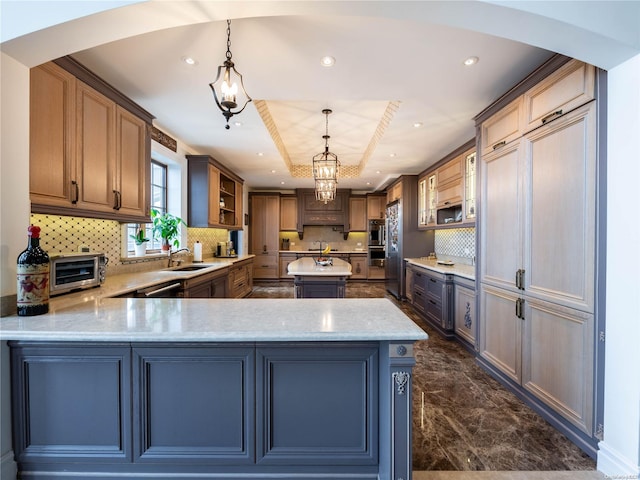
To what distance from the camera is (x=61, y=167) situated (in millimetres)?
2082

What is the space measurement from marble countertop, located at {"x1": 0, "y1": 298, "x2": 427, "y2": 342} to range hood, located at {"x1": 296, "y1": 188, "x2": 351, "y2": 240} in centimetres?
666

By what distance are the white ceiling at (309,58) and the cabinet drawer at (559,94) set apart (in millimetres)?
230

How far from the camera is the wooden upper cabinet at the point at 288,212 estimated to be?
27.8ft

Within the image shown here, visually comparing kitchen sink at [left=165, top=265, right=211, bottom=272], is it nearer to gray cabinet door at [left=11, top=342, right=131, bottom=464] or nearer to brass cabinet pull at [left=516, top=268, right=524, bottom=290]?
gray cabinet door at [left=11, top=342, right=131, bottom=464]

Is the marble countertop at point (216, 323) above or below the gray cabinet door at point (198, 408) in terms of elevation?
above

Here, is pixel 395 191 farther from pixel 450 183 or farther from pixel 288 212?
pixel 288 212

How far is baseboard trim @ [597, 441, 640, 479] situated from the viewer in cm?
153

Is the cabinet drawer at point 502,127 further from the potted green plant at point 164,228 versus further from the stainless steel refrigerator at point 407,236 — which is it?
the potted green plant at point 164,228

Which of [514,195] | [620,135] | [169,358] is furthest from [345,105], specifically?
[169,358]

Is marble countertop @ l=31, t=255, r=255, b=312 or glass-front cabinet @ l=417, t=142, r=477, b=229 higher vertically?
glass-front cabinet @ l=417, t=142, r=477, b=229

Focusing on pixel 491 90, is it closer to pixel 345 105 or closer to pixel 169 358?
pixel 345 105

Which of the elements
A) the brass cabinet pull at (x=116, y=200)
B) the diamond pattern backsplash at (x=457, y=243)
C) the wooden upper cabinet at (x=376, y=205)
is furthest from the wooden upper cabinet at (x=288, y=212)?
the brass cabinet pull at (x=116, y=200)

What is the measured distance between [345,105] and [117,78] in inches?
91.9

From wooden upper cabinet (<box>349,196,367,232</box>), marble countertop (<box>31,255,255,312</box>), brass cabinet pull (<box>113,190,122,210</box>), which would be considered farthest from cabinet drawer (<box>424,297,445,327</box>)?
wooden upper cabinet (<box>349,196,367,232</box>)
